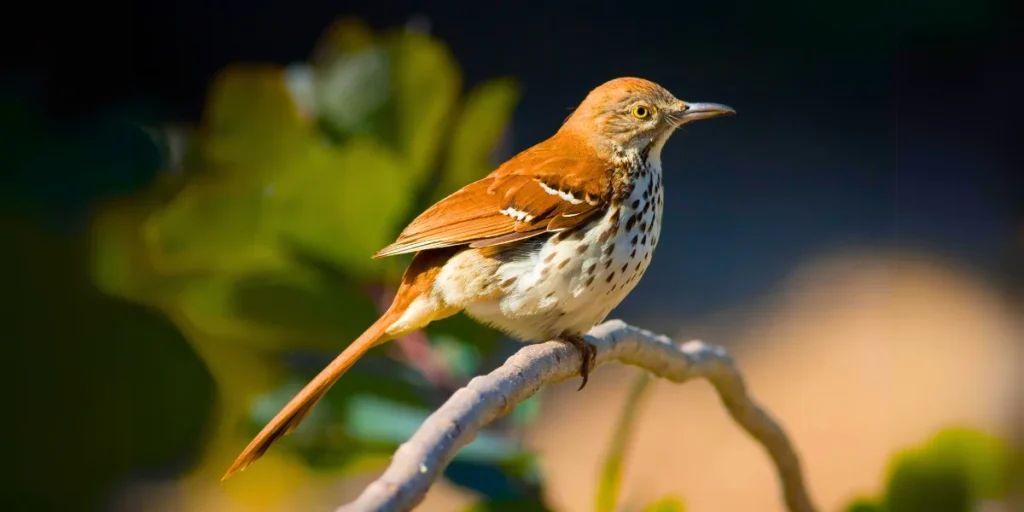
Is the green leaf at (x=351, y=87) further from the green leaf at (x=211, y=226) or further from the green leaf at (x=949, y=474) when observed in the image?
the green leaf at (x=949, y=474)

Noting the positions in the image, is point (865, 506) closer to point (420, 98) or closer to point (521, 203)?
point (521, 203)

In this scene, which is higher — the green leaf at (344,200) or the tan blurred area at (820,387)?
the tan blurred area at (820,387)

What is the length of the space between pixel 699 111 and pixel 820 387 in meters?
1.22

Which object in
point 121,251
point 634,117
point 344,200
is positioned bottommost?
point 121,251

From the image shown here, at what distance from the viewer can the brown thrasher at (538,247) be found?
2.29ft

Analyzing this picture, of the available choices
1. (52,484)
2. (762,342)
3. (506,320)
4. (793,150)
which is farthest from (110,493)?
(793,150)

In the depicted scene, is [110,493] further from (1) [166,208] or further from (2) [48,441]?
(1) [166,208]

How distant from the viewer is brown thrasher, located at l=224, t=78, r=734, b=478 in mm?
699

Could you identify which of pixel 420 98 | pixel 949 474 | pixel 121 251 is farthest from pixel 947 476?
pixel 121 251

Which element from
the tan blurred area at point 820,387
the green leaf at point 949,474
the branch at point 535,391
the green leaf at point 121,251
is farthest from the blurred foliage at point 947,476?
the tan blurred area at point 820,387

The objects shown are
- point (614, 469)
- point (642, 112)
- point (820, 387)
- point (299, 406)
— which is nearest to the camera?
point (299, 406)

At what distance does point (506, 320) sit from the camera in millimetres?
749

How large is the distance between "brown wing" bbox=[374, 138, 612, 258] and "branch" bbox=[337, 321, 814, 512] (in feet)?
0.26

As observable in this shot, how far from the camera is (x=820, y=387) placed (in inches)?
74.7
